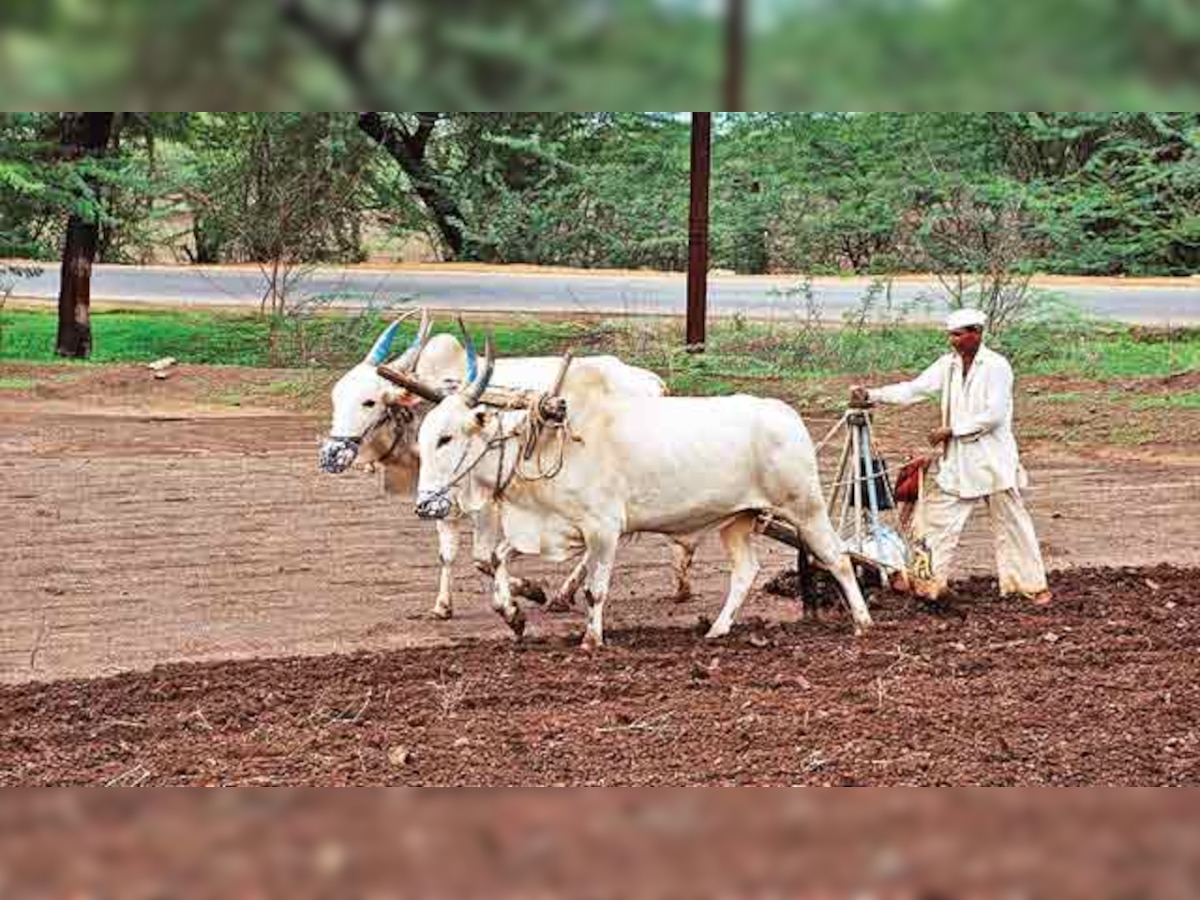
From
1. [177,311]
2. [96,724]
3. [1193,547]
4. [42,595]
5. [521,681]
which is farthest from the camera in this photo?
[177,311]

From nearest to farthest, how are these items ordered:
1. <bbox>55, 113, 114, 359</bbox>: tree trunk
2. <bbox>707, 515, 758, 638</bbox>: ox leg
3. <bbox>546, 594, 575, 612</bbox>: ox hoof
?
<bbox>707, 515, 758, 638</bbox>: ox leg → <bbox>546, 594, 575, 612</bbox>: ox hoof → <bbox>55, 113, 114, 359</bbox>: tree trunk

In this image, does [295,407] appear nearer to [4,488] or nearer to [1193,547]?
[4,488]

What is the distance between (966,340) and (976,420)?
0.40m

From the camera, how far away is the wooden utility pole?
13477mm

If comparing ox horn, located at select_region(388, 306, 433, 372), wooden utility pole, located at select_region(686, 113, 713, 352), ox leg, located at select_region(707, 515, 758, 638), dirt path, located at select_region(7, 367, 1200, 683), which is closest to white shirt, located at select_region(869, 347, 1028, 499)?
ox leg, located at select_region(707, 515, 758, 638)

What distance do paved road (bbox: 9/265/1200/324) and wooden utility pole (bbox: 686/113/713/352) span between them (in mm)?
1438

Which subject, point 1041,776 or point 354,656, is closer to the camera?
point 1041,776

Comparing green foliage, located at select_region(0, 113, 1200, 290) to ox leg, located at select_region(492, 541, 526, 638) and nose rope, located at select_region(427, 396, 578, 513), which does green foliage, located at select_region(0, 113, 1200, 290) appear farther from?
ox leg, located at select_region(492, 541, 526, 638)

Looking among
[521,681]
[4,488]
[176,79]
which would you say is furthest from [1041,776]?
[4,488]

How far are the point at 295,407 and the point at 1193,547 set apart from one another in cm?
736

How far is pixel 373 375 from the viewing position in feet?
32.6

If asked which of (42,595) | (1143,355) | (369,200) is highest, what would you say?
(369,200)

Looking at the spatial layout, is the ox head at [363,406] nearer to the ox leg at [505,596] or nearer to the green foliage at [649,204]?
the ox leg at [505,596]

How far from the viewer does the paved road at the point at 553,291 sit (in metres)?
15.9
